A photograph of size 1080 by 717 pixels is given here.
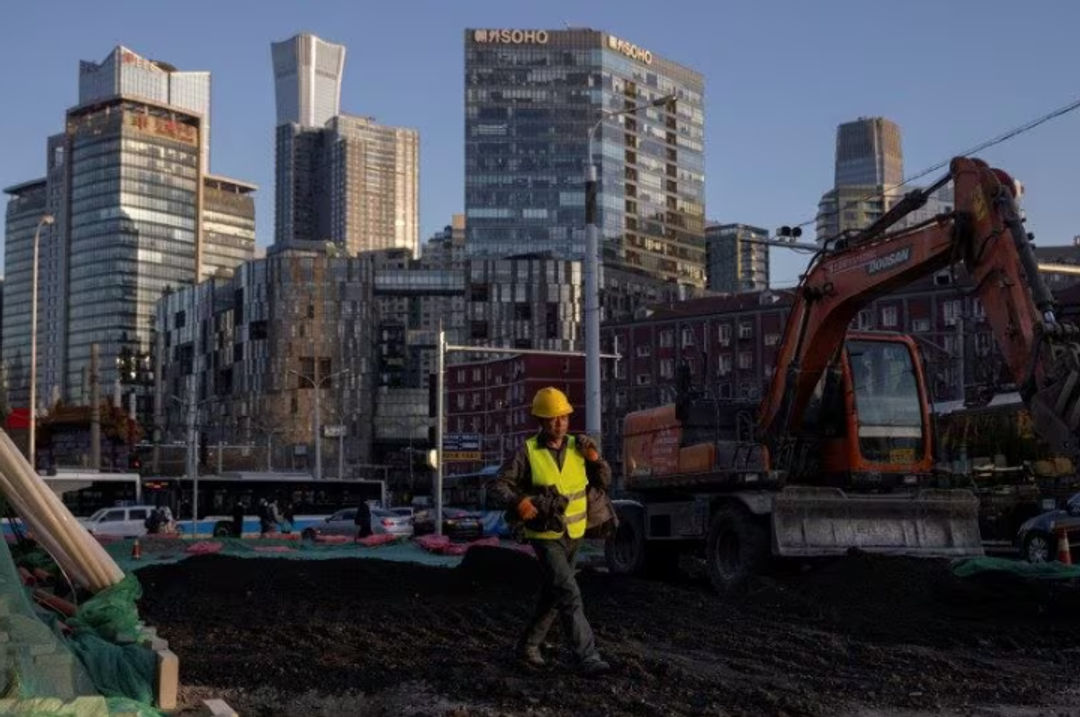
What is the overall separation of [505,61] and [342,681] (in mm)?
182385

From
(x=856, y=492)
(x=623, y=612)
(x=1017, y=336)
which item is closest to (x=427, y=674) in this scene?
(x=623, y=612)

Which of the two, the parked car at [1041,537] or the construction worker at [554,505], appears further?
the parked car at [1041,537]

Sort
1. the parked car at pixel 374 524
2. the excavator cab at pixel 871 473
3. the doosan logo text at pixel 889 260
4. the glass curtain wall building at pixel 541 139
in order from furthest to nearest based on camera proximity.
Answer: the glass curtain wall building at pixel 541 139, the parked car at pixel 374 524, the excavator cab at pixel 871 473, the doosan logo text at pixel 889 260

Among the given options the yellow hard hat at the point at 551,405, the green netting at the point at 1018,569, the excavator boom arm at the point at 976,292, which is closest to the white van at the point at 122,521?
the excavator boom arm at the point at 976,292

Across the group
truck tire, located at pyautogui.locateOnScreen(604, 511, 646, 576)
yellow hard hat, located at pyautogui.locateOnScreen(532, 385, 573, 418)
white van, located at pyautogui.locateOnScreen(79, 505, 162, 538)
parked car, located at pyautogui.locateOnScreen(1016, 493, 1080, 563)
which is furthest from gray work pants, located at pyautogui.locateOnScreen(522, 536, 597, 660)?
white van, located at pyautogui.locateOnScreen(79, 505, 162, 538)

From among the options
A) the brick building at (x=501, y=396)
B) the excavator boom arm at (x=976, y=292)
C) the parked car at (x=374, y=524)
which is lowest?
the parked car at (x=374, y=524)

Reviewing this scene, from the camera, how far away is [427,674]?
365 inches

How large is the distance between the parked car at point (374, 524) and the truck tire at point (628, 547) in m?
30.4

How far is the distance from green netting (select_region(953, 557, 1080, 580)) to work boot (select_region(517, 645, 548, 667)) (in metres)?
6.46

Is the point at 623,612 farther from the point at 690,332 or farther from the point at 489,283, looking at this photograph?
the point at 489,283

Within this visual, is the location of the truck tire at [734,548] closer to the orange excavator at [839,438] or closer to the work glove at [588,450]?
the orange excavator at [839,438]

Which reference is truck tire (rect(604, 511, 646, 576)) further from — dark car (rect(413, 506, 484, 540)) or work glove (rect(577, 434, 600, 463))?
dark car (rect(413, 506, 484, 540))

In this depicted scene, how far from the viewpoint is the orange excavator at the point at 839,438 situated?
16.0 m

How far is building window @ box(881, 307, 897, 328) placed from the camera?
10088 cm
